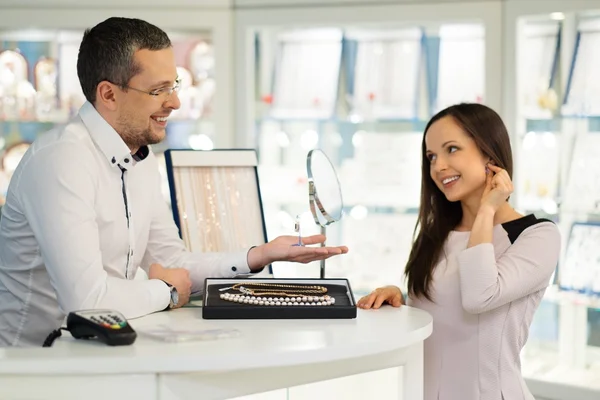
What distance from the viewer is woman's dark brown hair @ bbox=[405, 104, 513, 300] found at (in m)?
2.52

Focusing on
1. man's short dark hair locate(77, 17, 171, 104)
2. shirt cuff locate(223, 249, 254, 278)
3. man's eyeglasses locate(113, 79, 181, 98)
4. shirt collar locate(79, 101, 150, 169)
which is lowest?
shirt cuff locate(223, 249, 254, 278)

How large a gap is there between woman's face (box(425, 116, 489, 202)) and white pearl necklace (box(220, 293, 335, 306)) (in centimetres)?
53

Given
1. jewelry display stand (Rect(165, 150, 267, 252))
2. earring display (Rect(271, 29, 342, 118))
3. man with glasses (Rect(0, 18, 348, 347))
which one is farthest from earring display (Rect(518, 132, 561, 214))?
man with glasses (Rect(0, 18, 348, 347))

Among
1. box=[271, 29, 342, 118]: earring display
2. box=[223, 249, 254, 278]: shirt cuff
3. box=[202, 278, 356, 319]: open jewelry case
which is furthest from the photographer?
box=[271, 29, 342, 118]: earring display

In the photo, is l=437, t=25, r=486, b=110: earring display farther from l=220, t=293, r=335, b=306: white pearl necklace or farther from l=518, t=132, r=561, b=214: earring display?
l=220, t=293, r=335, b=306: white pearl necklace

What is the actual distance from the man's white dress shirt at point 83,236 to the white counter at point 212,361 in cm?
19

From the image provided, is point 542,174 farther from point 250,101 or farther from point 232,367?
point 232,367

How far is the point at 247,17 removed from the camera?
458 cm

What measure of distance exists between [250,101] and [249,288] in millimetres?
2388

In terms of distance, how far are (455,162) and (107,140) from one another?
0.96 meters

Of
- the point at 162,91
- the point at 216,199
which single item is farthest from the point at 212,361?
the point at 216,199

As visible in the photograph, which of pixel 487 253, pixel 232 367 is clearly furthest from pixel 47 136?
pixel 487 253

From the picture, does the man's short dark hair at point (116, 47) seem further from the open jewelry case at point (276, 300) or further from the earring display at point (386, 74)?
the earring display at point (386, 74)

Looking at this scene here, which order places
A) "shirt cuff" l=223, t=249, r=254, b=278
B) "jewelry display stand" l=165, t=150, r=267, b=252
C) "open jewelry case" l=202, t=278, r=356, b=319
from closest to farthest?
"open jewelry case" l=202, t=278, r=356, b=319
"shirt cuff" l=223, t=249, r=254, b=278
"jewelry display stand" l=165, t=150, r=267, b=252
